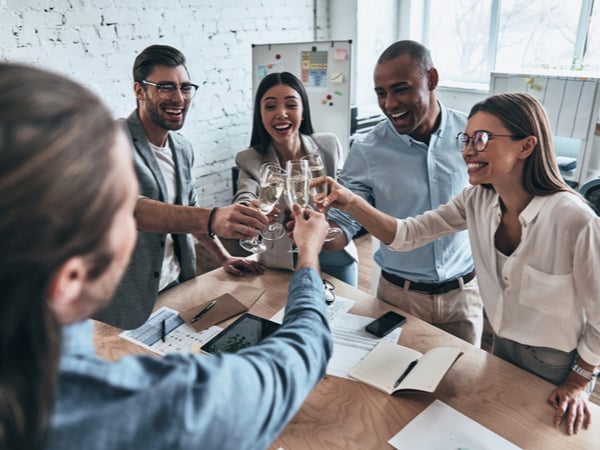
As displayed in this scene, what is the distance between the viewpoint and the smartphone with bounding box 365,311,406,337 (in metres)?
1.42

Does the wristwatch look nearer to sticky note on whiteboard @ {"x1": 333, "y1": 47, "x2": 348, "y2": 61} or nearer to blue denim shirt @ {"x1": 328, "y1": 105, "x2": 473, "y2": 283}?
blue denim shirt @ {"x1": 328, "y1": 105, "x2": 473, "y2": 283}

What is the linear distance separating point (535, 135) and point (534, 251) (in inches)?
12.4

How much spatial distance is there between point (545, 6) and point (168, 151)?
378cm

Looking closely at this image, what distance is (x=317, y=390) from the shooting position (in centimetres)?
122

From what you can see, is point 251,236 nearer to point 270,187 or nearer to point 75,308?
point 270,187

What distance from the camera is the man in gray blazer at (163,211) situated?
1.57 m

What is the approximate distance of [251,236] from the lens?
1.46 metres

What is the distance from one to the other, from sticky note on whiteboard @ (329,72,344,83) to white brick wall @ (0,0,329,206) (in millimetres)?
819

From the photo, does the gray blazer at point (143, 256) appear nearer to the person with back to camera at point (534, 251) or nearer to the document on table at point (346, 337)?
the document on table at point (346, 337)

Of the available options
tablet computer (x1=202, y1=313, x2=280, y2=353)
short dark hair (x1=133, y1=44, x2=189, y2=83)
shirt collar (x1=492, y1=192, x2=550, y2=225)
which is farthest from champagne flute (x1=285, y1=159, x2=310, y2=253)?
short dark hair (x1=133, y1=44, x2=189, y2=83)

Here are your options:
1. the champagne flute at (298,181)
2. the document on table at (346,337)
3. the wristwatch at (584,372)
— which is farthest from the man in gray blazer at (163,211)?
the wristwatch at (584,372)

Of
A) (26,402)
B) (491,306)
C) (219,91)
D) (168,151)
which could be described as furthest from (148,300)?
(219,91)

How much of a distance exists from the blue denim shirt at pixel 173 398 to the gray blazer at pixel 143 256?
992 millimetres

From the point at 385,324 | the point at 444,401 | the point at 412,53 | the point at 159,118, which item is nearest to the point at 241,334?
the point at 385,324
